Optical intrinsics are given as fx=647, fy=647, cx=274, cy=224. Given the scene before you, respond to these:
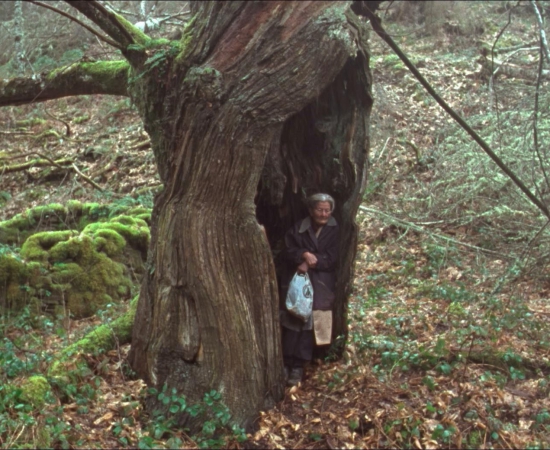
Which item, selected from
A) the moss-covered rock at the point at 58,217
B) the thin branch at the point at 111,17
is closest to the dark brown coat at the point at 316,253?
the thin branch at the point at 111,17

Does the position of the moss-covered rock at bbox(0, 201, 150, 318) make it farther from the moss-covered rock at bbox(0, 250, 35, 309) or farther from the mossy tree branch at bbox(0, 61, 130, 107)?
the mossy tree branch at bbox(0, 61, 130, 107)

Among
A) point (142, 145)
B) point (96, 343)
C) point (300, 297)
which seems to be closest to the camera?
point (300, 297)

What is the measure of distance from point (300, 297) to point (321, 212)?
0.81 m

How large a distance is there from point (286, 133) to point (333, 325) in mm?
1933

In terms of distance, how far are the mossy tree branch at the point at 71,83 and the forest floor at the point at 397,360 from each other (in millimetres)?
2644

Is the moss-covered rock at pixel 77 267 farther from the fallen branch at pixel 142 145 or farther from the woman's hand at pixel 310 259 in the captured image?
the fallen branch at pixel 142 145

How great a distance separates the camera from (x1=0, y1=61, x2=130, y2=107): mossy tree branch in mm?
6500

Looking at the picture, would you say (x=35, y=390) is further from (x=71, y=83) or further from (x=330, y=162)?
(x=330, y=162)

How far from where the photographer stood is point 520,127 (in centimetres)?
1086

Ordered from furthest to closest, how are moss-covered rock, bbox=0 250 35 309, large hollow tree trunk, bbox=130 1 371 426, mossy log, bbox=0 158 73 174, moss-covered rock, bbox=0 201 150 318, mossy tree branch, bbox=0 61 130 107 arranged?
mossy log, bbox=0 158 73 174
moss-covered rock, bbox=0 201 150 318
moss-covered rock, bbox=0 250 35 309
mossy tree branch, bbox=0 61 130 107
large hollow tree trunk, bbox=130 1 371 426

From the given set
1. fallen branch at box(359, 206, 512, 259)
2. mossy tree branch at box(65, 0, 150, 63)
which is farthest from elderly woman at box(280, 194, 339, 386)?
fallen branch at box(359, 206, 512, 259)

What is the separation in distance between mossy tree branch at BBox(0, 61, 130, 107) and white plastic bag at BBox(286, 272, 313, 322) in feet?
8.34

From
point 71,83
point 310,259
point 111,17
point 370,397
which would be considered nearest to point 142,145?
point 71,83

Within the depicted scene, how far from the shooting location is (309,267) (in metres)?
6.02
